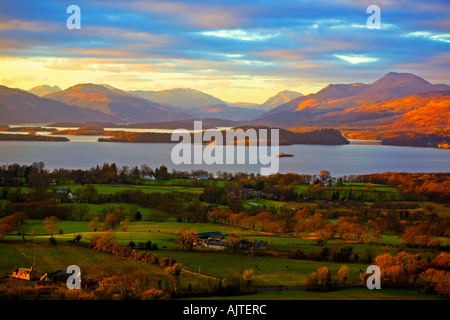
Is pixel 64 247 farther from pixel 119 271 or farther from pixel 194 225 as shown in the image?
pixel 194 225

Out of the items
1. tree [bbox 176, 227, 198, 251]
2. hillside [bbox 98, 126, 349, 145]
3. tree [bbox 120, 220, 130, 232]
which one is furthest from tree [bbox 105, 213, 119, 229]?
hillside [bbox 98, 126, 349, 145]

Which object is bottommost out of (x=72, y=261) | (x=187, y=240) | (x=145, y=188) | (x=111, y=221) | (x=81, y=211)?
(x=72, y=261)

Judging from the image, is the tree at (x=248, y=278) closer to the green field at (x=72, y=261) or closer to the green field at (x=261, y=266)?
the green field at (x=261, y=266)

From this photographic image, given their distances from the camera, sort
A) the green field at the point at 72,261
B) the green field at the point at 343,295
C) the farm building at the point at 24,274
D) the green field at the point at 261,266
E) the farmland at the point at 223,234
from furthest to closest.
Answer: the green field at the point at 261,266, the green field at the point at 72,261, the farmland at the point at 223,234, the farm building at the point at 24,274, the green field at the point at 343,295

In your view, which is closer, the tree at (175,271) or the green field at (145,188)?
the tree at (175,271)

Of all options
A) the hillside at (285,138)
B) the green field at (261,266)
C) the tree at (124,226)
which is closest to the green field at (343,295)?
the green field at (261,266)

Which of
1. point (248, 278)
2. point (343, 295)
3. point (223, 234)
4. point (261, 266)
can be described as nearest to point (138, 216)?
point (223, 234)

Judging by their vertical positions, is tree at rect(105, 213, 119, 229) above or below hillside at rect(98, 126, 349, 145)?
below

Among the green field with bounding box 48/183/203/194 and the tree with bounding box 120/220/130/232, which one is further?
the green field with bounding box 48/183/203/194

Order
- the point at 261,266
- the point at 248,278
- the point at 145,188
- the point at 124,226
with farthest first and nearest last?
the point at 145,188 → the point at 124,226 → the point at 261,266 → the point at 248,278

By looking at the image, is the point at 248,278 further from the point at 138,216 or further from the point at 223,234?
the point at 138,216

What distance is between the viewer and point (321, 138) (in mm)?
129375

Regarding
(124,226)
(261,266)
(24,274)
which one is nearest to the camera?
(24,274)

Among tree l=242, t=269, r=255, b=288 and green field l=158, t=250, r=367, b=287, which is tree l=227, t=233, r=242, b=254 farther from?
tree l=242, t=269, r=255, b=288
